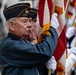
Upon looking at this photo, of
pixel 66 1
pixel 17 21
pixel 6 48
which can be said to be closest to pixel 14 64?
pixel 6 48

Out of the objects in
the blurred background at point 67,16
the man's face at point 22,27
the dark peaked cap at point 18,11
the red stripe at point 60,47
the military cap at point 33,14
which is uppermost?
the dark peaked cap at point 18,11

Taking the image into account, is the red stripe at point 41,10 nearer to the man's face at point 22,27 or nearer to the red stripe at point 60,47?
the man's face at point 22,27

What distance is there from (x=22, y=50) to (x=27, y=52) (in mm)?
54

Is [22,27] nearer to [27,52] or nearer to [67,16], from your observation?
[27,52]

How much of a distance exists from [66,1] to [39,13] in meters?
0.53

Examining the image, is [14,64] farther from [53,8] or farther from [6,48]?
[53,8]

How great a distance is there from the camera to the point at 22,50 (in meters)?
3.82

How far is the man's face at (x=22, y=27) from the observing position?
13.0ft

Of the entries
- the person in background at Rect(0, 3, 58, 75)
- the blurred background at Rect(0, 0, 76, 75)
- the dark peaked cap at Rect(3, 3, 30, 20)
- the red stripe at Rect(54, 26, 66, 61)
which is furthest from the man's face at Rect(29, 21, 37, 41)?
the blurred background at Rect(0, 0, 76, 75)

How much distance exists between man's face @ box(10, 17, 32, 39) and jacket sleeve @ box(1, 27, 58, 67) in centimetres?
10

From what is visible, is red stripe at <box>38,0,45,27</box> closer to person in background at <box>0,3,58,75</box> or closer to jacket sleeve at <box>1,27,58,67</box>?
person in background at <box>0,3,58,75</box>

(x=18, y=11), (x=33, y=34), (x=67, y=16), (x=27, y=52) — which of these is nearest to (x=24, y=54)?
(x=27, y=52)

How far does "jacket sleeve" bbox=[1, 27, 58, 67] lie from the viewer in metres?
3.82

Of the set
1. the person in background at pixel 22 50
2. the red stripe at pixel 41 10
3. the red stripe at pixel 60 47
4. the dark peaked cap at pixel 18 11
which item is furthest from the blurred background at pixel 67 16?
the person in background at pixel 22 50
